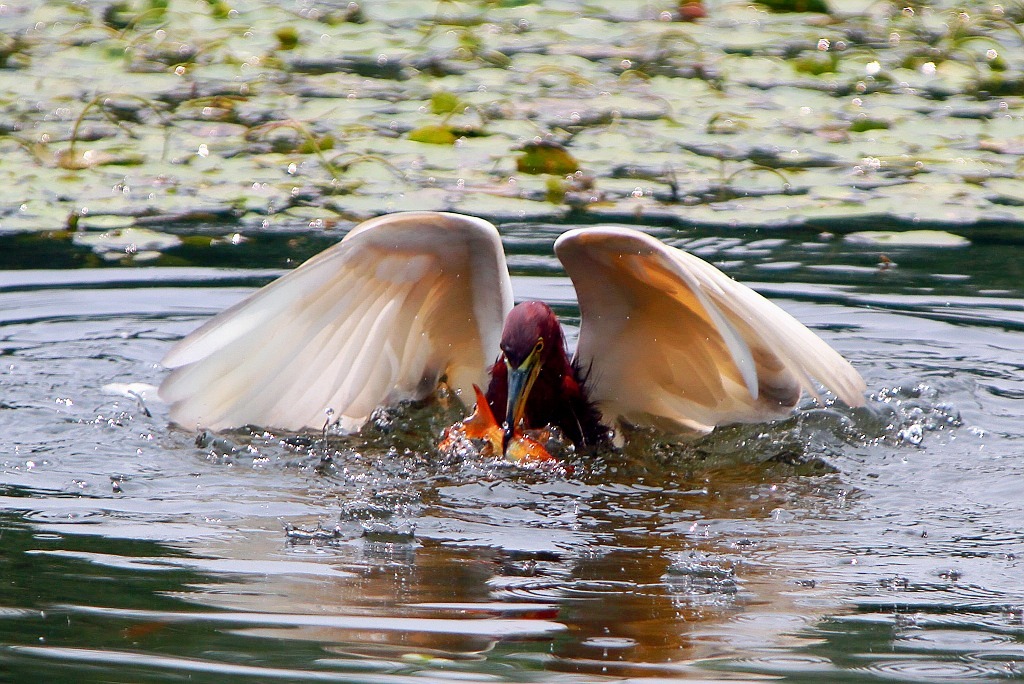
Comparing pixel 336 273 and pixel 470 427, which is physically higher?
pixel 336 273

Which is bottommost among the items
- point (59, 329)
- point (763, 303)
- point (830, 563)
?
point (59, 329)

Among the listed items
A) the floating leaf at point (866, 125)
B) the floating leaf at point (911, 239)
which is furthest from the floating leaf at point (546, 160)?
the floating leaf at point (866, 125)

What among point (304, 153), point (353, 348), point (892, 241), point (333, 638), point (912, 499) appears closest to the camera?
point (333, 638)

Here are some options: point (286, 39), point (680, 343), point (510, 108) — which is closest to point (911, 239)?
point (680, 343)

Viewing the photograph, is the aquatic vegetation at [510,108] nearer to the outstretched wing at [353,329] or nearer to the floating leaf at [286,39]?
the floating leaf at [286,39]

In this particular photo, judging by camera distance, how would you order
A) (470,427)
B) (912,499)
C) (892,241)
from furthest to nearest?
(892,241), (470,427), (912,499)

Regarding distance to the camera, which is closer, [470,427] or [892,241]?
[470,427]

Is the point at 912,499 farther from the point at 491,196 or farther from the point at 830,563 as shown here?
the point at 491,196

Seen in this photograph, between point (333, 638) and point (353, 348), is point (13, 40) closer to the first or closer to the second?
point (353, 348)

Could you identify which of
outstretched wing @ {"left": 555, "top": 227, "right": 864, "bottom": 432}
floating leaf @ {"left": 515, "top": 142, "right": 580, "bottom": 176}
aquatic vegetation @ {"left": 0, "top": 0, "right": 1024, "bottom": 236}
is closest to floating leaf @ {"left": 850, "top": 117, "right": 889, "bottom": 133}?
aquatic vegetation @ {"left": 0, "top": 0, "right": 1024, "bottom": 236}

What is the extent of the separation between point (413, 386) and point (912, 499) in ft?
5.49

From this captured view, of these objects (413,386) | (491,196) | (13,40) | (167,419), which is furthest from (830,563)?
(13,40)

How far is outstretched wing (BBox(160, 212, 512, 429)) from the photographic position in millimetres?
4410

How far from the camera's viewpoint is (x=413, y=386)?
4895 millimetres
